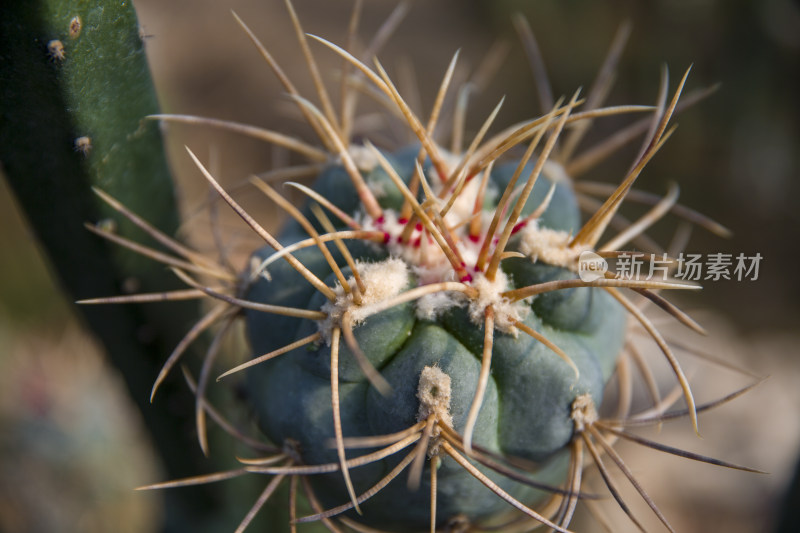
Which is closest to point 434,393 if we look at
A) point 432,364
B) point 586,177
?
point 432,364

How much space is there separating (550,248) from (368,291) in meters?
0.25

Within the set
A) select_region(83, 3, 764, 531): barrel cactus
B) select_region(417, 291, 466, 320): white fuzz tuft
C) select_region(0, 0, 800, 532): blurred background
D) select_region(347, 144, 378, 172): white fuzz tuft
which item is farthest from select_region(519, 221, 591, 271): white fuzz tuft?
select_region(0, 0, 800, 532): blurred background

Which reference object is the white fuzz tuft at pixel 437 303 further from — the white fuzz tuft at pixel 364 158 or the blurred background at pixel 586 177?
the blurred background at pixel 586 177

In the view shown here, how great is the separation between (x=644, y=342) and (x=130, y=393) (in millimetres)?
2221

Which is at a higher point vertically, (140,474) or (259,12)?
(259,12)

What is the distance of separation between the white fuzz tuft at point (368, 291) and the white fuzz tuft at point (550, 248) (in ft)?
0.55

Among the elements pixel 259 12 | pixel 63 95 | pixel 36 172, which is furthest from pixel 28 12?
pixel 259 12

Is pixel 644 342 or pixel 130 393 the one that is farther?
pixel 644 342

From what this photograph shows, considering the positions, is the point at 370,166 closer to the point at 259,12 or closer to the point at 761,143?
the point at 761,143

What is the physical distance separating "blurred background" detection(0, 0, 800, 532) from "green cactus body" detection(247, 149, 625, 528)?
0.37 m

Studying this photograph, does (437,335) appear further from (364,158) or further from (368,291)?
(364,158)

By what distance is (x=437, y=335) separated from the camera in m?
0.84

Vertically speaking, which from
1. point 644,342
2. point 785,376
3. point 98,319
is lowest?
point 785,376

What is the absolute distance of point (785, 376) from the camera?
10.5 ft
